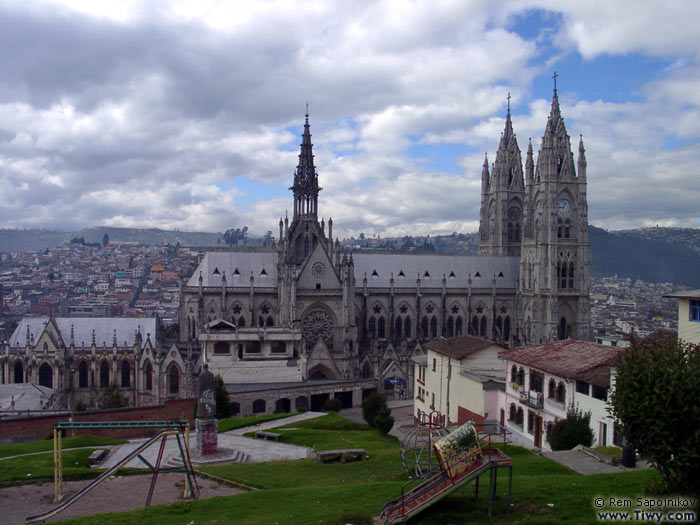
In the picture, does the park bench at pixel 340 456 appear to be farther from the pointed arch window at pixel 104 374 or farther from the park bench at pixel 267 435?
the pointed arch window at pixel 104 374

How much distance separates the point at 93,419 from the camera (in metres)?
42.4

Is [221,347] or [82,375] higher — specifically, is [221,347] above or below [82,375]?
above

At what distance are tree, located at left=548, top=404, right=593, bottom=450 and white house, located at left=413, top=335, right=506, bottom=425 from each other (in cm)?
1051

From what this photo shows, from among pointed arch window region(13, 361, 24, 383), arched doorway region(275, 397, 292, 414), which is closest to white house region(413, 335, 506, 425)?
arched doorway region(275, 397, 292, 414)

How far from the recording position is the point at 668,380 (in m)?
16.7

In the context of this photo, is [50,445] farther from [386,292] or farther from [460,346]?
[386,292]

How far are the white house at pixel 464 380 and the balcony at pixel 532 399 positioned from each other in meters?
3.33

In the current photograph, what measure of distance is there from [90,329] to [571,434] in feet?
173

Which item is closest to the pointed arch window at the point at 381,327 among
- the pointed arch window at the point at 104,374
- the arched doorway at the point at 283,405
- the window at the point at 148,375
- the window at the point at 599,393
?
the arched doorway at the point at 283,405

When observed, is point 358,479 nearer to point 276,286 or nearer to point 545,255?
point 276,286

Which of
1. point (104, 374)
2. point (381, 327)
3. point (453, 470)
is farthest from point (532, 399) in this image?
point (104, 374)

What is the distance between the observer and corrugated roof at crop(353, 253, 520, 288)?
8031cm

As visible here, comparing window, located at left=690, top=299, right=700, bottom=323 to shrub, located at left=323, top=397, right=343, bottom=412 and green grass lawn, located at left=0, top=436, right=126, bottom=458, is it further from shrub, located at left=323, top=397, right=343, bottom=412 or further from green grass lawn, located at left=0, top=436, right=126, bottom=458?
shrub, located at left=323, top=397, right=343, bottom=412

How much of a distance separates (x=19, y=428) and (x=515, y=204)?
69739mm
